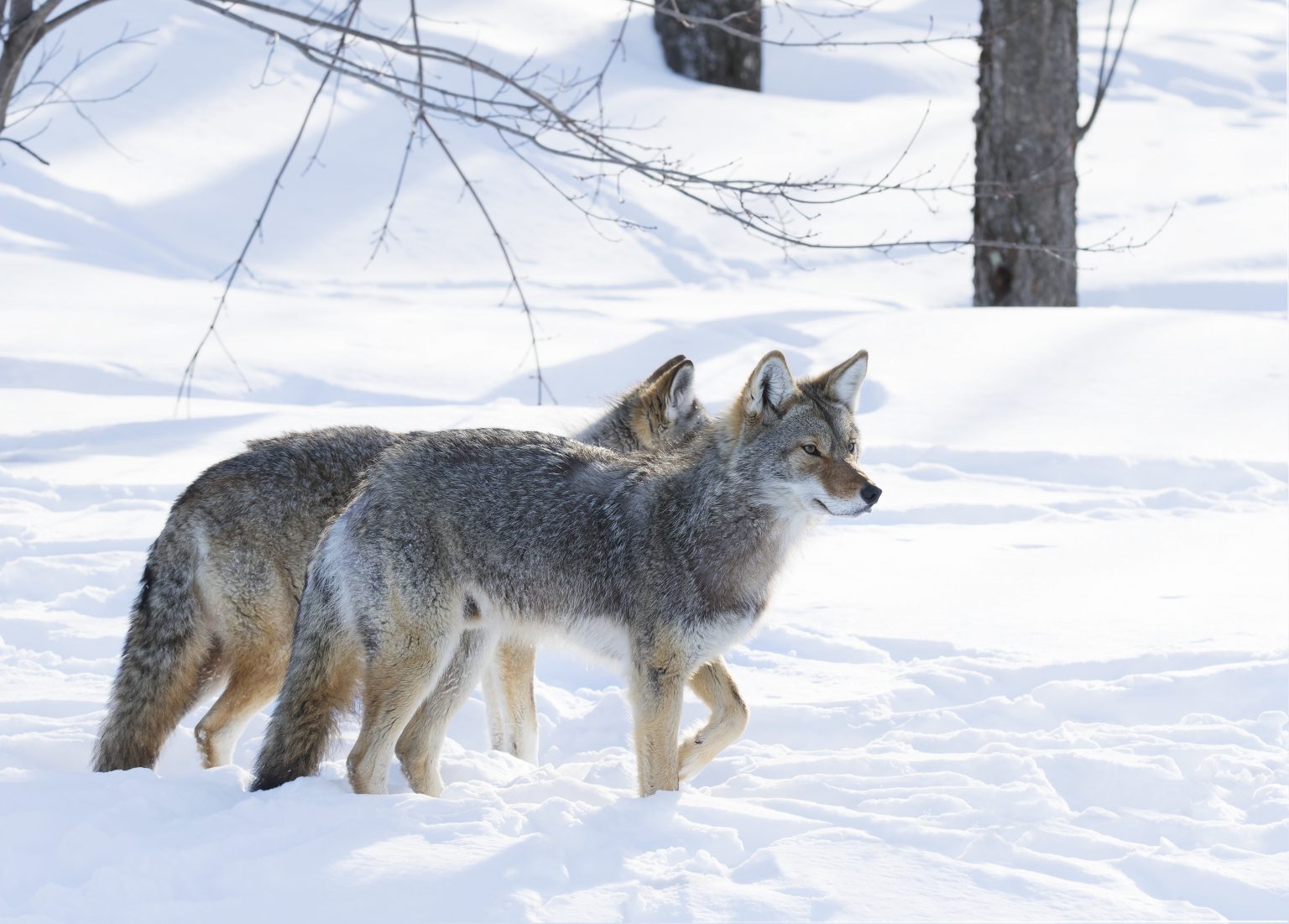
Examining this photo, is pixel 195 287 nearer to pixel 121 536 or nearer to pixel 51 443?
pixel 51 443

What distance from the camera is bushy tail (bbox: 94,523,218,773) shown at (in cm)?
532

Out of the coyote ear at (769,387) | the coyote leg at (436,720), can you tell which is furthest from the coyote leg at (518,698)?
the coyote ear at (769,387)

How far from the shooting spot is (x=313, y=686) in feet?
17.0

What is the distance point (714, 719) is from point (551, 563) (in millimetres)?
1053

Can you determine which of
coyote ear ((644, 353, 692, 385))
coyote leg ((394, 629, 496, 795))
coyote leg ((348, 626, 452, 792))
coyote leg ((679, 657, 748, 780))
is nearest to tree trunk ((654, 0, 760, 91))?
coyote ear ((644, 353, 692, 385))

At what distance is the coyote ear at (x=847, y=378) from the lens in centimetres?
555

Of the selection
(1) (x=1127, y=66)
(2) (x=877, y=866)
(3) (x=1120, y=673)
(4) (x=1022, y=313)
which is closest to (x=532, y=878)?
(2) (x=877, y=866)

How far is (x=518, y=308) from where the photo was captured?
47.3 feet

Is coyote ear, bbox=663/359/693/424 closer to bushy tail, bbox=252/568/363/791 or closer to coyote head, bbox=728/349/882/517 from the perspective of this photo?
coyote head, bbox=728/349/882/517

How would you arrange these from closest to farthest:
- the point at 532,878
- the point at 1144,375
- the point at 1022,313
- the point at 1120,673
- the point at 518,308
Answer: the point at 532,878, the point at 1120,673, the point at 1144,375, the point at 1022,313, the point at 518,308

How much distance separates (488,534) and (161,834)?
1626 mm

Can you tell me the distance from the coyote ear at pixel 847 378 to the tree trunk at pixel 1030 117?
8334 millimetres

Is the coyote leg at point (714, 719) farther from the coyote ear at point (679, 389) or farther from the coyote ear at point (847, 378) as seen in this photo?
the coyote ear at point (679, 389)

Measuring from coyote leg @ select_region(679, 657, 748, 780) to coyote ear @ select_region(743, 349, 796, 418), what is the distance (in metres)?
1.10
